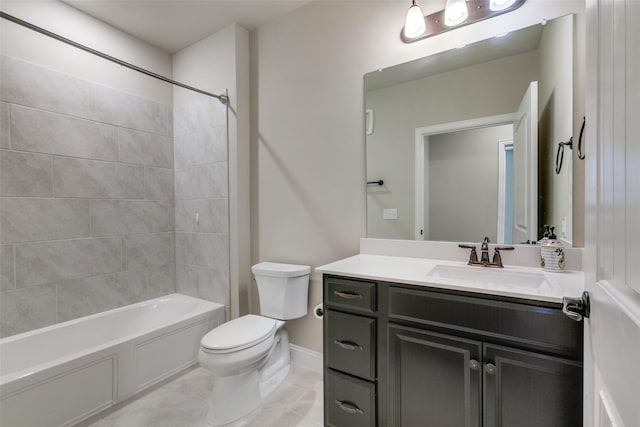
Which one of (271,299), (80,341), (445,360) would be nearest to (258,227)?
(271,299)

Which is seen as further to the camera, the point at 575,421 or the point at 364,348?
the point at 364,348

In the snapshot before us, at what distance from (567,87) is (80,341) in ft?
10.8

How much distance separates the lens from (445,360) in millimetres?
1164

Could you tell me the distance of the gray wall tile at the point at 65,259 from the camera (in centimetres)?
193

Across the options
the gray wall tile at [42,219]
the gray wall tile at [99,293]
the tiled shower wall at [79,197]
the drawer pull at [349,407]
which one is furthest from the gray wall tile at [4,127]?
the drawer pull at [349,407]

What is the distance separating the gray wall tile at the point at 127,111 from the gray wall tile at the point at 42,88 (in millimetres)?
73

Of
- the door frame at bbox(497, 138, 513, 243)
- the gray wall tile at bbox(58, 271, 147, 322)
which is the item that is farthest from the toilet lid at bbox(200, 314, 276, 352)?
the door frame at bbox(497, 138, 513, 243)

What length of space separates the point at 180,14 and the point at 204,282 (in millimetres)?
2138

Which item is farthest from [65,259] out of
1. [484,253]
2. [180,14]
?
[484,253]

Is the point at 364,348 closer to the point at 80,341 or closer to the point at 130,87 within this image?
the point at 80,341

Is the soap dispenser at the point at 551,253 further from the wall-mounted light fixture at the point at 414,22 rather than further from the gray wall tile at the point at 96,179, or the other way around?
the gray wall tile at the point at 96,179

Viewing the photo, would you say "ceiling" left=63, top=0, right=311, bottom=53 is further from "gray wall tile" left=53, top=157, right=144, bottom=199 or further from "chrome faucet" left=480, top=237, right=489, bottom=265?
"chrome faucet" left=480, top=237, right=489, bottom=265

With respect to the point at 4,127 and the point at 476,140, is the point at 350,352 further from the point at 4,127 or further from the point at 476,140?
the point at 4,127

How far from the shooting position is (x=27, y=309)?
6.33 feet
